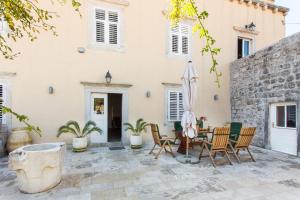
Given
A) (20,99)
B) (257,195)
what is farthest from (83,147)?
(257,195)

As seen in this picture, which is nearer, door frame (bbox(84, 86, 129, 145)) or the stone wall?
the stone wall

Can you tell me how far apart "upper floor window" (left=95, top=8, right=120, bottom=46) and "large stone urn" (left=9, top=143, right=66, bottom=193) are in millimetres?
5047

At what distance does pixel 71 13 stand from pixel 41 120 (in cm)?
407

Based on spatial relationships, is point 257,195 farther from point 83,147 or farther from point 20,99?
point 20,99

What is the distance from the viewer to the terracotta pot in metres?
5.88

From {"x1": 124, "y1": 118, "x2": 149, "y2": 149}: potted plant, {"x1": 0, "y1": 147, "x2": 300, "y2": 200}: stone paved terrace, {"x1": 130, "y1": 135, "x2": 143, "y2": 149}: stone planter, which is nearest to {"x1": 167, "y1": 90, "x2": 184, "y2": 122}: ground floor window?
{"x1": 124, "y1": 118, "x2": 149, "y2": 149}: potted plant

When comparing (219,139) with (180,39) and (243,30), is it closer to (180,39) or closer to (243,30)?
(180,39)

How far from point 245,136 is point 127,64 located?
195 inches

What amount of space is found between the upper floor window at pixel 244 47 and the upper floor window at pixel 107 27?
636 centimetres

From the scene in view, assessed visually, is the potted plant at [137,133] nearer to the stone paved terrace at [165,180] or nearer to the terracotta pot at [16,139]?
the stone paved terrace at [165,180]

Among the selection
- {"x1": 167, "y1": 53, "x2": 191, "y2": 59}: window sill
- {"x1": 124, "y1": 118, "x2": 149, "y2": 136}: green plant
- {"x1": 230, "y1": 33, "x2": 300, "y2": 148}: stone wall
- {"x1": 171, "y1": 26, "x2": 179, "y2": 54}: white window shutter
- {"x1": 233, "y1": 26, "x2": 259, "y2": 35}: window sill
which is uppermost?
{"x1": 233, "y1": 26, "x2": 259, "y2": 35}: window sill

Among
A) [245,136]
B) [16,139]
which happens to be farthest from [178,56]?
[16,139]

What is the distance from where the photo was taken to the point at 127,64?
7.63 meters

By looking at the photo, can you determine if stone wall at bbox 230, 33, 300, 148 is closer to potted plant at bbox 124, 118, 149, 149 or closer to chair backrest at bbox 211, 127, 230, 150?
chair backrest at bbox 211, 127, 230, 150
